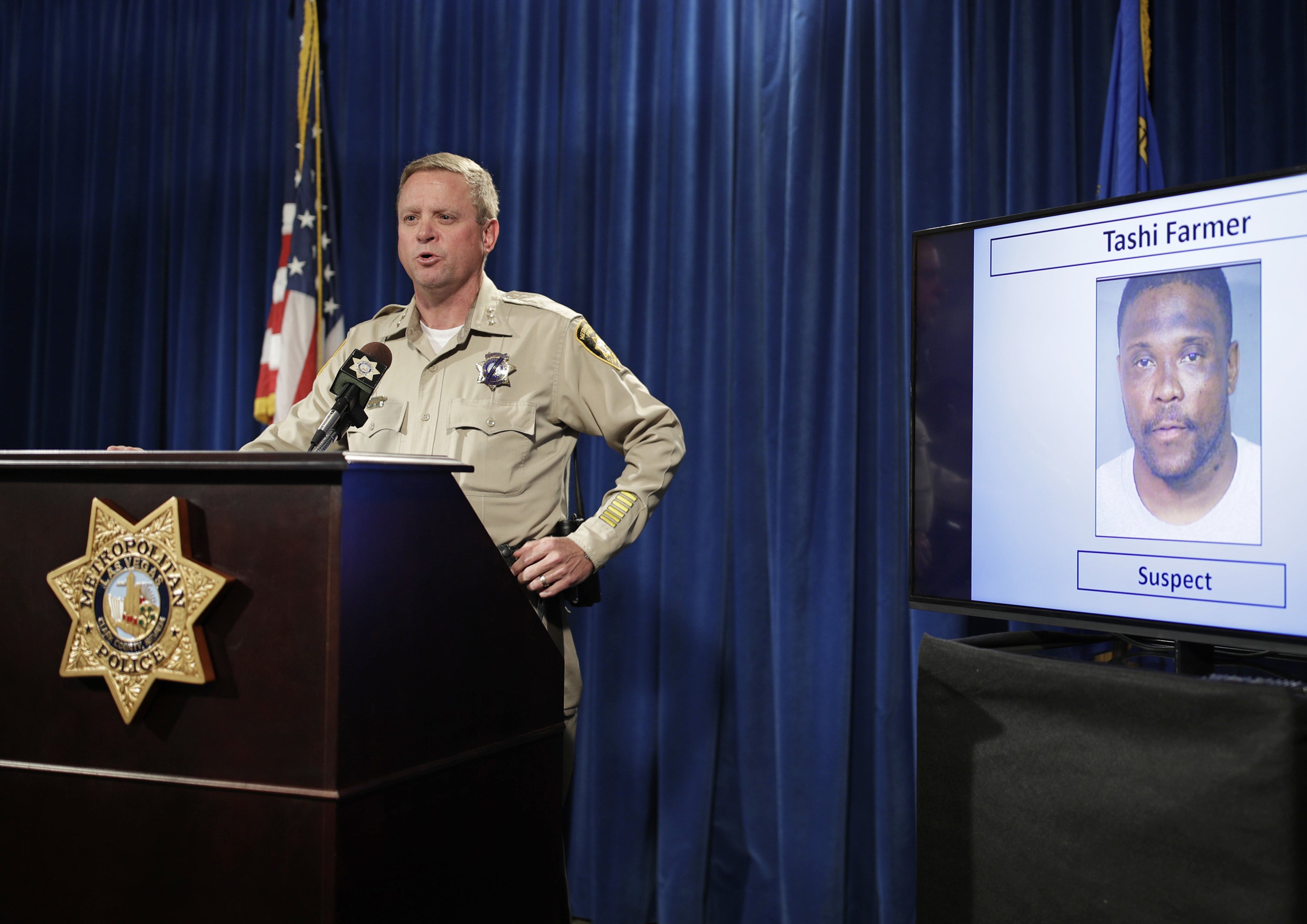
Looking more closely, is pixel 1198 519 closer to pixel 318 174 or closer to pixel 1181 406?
pixel 1181 406

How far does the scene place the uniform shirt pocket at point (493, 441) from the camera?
1847mm

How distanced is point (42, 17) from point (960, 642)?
164 inches

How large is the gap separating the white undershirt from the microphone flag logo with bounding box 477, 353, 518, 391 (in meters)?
0.13

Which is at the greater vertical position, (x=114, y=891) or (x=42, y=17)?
(x=42, y=17)

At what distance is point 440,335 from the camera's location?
2.01 m

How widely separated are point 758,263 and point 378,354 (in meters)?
1.48

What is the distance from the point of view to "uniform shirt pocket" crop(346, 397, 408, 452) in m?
1.90

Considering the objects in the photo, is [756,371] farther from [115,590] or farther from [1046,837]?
[115,590]

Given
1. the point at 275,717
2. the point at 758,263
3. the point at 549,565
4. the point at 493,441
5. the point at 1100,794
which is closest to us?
the point at 275,717

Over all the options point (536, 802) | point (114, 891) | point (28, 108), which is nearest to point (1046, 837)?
point (536, 802)

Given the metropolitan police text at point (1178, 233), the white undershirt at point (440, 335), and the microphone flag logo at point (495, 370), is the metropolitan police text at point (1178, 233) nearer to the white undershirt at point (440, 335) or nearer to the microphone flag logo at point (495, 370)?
the microphone flag logo at point (495, 370)

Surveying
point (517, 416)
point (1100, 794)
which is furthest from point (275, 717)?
point (1100, 794)

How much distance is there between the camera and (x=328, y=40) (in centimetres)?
319

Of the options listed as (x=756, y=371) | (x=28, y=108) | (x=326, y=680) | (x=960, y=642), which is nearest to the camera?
(x=326, y=680)
